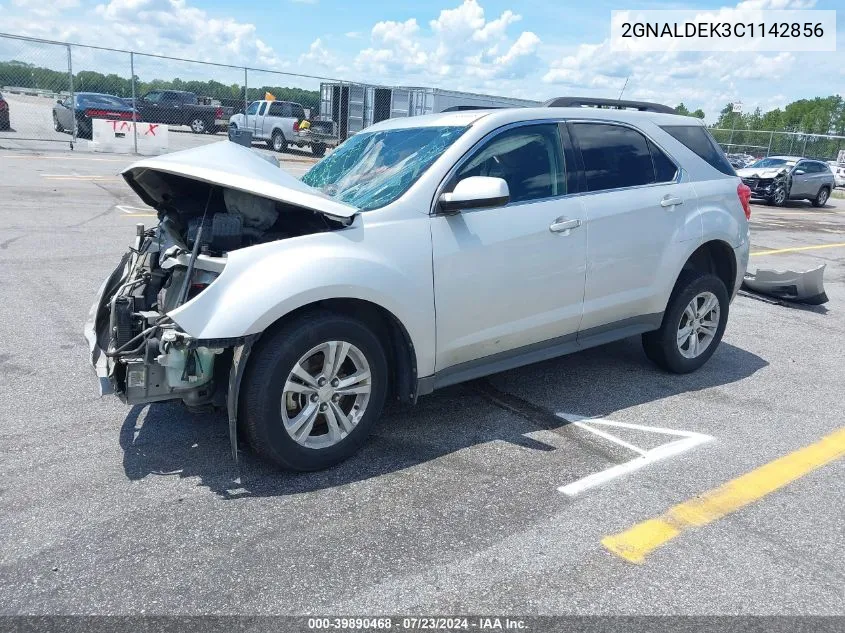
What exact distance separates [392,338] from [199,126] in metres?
27.7

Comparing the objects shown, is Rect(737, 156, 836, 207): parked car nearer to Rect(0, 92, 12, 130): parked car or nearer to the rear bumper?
the rear bumper

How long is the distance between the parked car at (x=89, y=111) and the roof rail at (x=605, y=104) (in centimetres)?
2071

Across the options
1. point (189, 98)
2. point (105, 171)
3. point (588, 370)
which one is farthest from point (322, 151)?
point (588, 370)

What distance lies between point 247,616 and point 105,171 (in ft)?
53.1

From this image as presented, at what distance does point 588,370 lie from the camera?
5344mm

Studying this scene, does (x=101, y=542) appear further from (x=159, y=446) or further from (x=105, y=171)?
(x=105, y=171)

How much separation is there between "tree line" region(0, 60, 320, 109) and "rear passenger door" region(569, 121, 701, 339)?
1889cm

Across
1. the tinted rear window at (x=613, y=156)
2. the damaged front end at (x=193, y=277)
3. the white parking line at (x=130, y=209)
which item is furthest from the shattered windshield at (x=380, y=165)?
the white parking line at (x=130, y=209)

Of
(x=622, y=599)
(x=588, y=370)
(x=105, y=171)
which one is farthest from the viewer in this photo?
(x=105, y=171)

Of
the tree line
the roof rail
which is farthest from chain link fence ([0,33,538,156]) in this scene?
the roof rail

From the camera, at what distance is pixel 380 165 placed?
14.0ft

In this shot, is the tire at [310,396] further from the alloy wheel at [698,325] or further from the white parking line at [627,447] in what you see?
the alloy wheel at [698,325]

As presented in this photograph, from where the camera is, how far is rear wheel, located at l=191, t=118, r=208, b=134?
28641mm

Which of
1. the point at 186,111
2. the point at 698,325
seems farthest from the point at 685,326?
the point at 186,111
